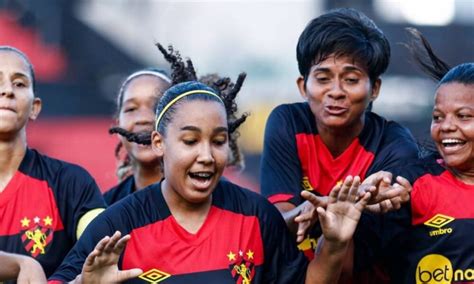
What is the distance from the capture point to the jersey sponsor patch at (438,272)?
4.36 m

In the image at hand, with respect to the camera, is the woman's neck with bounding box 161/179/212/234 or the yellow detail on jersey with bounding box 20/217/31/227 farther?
the yellow detail on jersey with bounding box 20/217/31/227

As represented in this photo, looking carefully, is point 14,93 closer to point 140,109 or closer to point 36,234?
point 36,234

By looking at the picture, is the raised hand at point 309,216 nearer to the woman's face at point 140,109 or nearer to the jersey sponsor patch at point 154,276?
the jersey sponsor patch at point 154,276

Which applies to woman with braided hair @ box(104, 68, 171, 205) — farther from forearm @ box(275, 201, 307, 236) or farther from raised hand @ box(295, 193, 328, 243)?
raised hand @ box(295, 193, 328, 243)

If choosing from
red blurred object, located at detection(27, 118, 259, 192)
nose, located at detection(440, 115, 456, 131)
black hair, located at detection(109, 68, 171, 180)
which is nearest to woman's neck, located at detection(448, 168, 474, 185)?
nose, located at detection(440, 115, 456, 131)

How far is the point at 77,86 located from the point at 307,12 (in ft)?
9.67

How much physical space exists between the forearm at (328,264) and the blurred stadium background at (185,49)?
8.31m

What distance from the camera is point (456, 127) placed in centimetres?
450

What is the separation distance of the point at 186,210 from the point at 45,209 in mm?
865

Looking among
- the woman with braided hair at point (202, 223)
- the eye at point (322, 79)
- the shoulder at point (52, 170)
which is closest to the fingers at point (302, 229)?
the woman with braided hair at point (202, 223)

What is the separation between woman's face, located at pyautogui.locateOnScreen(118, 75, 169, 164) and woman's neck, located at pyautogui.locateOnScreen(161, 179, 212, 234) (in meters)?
1.33

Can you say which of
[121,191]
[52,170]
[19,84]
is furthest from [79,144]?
[52,170]

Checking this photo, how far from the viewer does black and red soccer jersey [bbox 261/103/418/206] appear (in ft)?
16.2

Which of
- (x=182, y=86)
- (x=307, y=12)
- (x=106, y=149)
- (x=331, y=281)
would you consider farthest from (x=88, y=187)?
(x=307, y=12)
